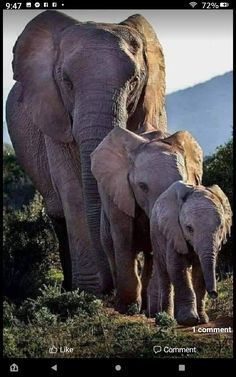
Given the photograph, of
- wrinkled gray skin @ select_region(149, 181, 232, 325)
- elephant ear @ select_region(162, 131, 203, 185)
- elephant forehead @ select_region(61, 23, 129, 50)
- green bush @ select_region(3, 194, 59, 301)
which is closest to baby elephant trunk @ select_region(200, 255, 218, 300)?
wrinkled gray skin @ select_region(149, 181, 232, 325)

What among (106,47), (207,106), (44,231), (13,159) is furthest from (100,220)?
(13,159)

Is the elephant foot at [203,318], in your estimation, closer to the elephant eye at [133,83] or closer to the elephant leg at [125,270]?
the elephant leg at [125,270]

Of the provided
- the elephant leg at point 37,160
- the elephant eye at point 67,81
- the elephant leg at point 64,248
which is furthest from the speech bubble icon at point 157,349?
the elephant leg at point 64,248

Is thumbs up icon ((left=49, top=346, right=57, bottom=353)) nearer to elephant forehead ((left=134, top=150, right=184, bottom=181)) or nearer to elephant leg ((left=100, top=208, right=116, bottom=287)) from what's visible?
elephant forehead ((left=134, top=150, right=184, bottom=181))

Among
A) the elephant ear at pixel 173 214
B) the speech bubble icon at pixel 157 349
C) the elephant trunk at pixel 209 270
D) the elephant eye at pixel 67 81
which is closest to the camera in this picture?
the speech bubble icon at pixel 157 349

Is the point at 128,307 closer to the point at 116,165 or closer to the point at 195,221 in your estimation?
the point at 116,165

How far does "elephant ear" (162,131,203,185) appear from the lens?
8.16m

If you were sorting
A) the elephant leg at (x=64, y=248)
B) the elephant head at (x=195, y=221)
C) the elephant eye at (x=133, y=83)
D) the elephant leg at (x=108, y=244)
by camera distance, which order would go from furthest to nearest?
the elephant leg at (x=64, y=248)
the elephant eye at (x=133, y=83)
the elephant leg at (x=108, y=244)
the elephant head at (x=195, y=221)

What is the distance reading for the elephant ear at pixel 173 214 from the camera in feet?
24.8

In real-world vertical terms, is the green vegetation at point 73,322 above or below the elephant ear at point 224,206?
below

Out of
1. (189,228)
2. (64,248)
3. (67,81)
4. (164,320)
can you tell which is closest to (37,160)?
(64,248)

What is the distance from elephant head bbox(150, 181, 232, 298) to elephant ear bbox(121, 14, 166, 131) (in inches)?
56.5
